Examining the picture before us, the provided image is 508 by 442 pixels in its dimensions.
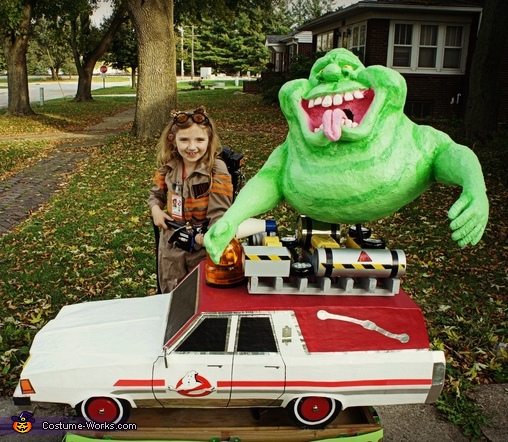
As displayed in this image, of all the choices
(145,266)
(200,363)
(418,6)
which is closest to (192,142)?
(200,363)

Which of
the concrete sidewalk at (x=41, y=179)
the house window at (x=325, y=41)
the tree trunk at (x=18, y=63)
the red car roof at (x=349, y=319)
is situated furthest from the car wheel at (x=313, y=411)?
the house window at (x=325, y=41)

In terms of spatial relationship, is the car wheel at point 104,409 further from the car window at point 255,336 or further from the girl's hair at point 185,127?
the girl's hair at point 185,127

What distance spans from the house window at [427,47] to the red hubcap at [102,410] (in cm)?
1928

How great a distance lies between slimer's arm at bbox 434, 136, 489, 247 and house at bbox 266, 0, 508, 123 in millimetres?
17970

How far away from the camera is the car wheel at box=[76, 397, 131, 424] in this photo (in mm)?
3096

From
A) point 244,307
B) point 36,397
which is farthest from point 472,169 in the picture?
point 36,397

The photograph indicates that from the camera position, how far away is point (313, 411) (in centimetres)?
312

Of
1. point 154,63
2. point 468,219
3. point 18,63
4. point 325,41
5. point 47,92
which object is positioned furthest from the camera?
point 47,92

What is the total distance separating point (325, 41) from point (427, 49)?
6.85 metres

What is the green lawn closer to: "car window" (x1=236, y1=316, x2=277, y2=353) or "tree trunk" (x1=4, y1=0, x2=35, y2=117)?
"car window" (x1=236, y1=316, x2=277, y2=353)

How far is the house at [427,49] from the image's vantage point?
1939 cm

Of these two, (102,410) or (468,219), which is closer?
(468,219)

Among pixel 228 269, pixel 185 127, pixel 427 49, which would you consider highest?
pixel 427 49

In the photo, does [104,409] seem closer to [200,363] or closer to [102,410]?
[102,410]
